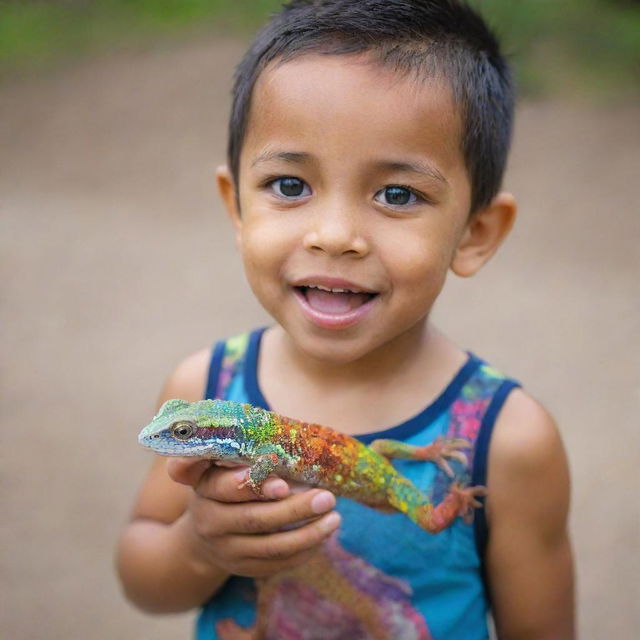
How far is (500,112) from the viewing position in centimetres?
207

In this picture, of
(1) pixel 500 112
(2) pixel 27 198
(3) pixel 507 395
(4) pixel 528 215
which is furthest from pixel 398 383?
(2) pixel 27 198

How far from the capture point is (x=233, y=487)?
1.72 metres

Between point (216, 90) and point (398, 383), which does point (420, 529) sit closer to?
point (398, 383)

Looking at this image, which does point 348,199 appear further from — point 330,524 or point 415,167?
point 330,524

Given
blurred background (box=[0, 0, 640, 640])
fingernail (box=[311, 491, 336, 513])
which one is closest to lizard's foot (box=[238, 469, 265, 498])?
fingernail (box=[311, 491, 336, 513])

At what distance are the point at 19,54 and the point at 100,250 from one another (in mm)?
4159

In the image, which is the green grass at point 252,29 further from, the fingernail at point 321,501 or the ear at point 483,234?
the fingernail at point 321,501

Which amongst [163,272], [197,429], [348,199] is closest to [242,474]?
[197,429]

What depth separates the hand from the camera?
5.61 ft

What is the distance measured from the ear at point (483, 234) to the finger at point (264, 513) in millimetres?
657

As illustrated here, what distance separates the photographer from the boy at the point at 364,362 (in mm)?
1754

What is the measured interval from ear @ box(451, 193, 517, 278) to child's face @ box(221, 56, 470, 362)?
0.15 meters

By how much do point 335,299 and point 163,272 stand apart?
459 cm

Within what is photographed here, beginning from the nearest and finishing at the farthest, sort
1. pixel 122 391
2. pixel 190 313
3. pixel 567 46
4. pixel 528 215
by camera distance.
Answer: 1. pixel 122 391
2. pixel 190 313
3. pixel 528 215
4. pixel 567 46
